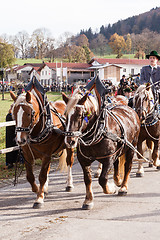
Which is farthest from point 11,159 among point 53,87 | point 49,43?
point 49,43

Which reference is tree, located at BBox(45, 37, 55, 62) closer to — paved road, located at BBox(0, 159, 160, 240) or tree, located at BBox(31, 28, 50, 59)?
tree, located at BBox(31, 28, 50, 59)

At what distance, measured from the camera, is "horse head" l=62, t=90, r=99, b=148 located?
4.63 metres

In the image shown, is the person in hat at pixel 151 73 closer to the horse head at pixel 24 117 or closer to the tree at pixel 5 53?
the horse head at pixel 24 117

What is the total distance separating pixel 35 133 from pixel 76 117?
1.24 m

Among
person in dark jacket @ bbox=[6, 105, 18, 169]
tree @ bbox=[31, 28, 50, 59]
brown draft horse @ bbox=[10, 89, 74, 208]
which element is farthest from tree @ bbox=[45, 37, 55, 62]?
brown draft horse @ bbox=[10, 89, 74, 208]

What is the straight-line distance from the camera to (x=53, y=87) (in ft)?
193

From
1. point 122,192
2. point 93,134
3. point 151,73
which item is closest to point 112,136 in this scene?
point 93,134

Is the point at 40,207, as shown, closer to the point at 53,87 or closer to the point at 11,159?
the point at 11,159

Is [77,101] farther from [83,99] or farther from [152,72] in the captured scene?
[152,72]

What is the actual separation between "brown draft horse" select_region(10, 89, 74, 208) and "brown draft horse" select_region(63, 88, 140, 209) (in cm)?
68

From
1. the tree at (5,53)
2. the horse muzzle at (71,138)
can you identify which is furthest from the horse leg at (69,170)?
the tree at (5,53)

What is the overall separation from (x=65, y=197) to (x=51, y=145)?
1.18 meters

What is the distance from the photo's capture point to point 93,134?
16.6 ft

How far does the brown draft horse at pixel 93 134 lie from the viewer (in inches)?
185
